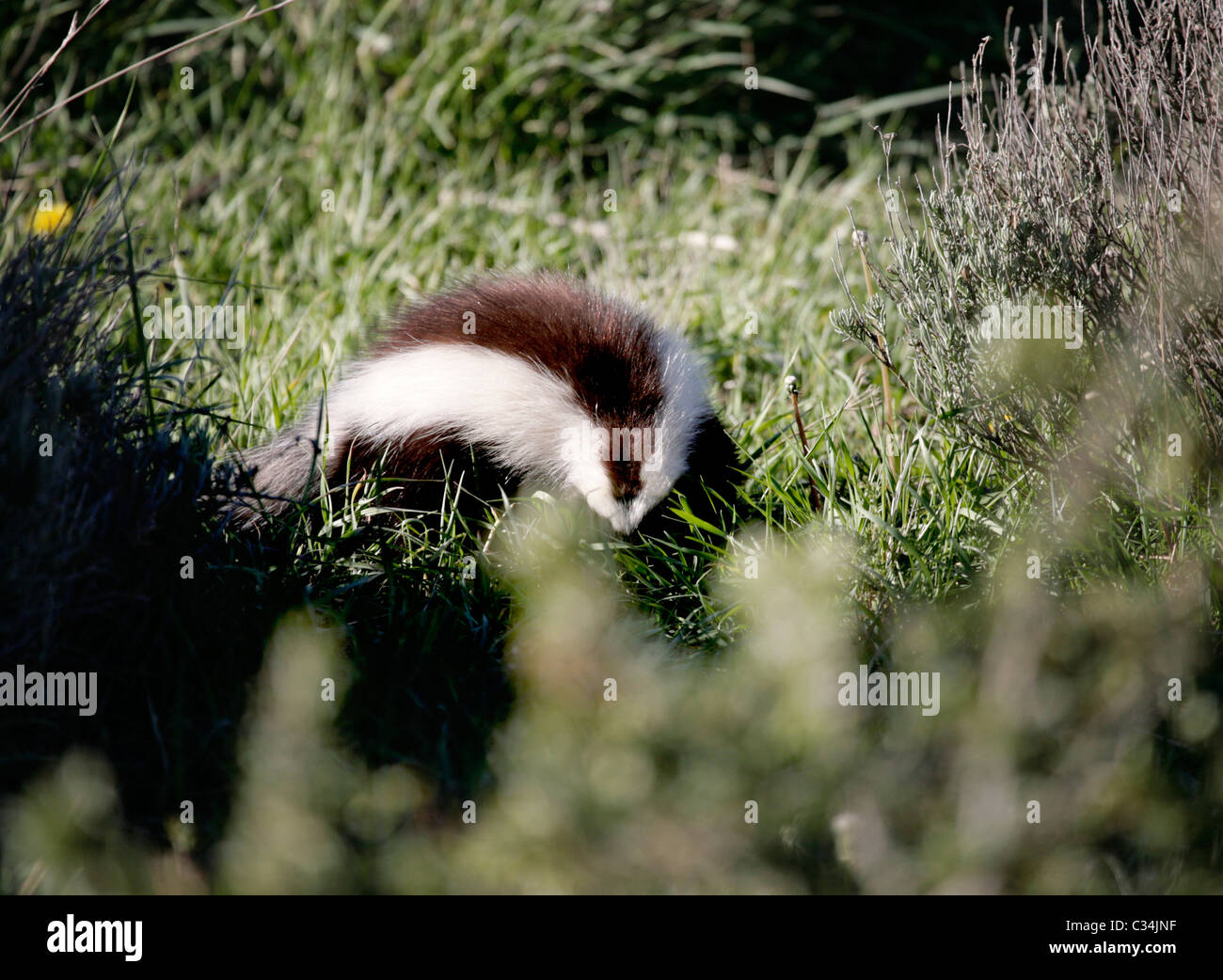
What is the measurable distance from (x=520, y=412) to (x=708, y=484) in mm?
660

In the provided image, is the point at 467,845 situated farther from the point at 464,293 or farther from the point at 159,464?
the point at 464,293

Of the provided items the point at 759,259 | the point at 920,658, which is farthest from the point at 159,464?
the point at 759,259

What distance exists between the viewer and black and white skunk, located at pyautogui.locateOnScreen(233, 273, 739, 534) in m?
3.14

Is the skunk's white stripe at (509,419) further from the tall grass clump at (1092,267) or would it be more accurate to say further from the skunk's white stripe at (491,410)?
the tall grass clump at (1092,267)

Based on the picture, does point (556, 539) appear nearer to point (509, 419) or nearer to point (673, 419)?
point (509, 419)

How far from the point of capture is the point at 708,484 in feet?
11.5

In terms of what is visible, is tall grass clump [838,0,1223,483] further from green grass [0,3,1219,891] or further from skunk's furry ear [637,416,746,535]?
skunk's furry ear [637,416,746,535]

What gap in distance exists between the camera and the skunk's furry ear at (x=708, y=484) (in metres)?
3.36
